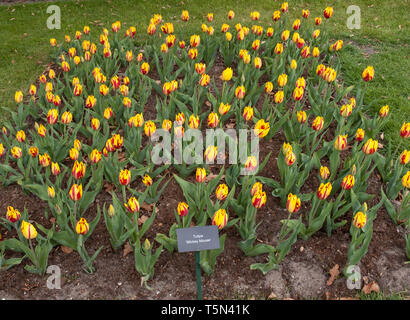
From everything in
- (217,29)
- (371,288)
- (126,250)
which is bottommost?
(371,288)

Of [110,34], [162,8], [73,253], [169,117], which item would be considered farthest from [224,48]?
[73,253]

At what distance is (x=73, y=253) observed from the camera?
311 cm

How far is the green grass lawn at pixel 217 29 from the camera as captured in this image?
5.33 m

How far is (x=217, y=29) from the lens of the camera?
686 cm

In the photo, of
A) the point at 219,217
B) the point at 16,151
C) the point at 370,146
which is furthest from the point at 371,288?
the point at 16,151

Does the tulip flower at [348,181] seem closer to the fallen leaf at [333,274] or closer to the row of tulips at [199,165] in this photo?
the row of tulips at [199,165]

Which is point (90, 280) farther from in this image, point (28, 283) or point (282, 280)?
point (282, 280)

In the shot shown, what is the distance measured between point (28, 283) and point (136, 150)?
1299 mm

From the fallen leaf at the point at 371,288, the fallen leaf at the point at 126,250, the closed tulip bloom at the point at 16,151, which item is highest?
the closed tulip bloom at the point at 16,151

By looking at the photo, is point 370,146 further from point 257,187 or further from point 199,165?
point 199,165

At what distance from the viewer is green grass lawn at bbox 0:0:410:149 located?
5.33m

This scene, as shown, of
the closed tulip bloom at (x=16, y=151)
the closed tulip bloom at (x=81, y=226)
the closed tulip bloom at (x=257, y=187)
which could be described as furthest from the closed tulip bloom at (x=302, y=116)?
the closed tulip bloom at (x=16, y=151)

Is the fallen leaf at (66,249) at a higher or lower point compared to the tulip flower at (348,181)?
lower

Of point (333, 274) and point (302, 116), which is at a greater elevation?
point (302, 116)
